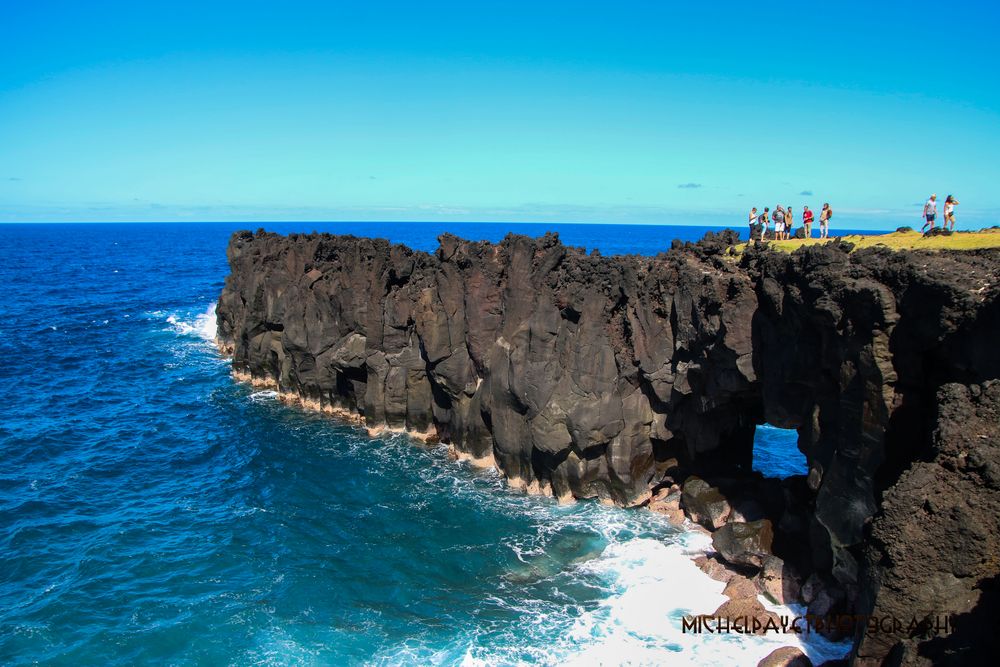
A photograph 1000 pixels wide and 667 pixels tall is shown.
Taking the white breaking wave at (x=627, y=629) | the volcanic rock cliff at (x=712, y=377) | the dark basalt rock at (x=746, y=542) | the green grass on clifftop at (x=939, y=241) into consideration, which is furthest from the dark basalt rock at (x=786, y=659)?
the green grass on clifftop at (x=939, y=241)

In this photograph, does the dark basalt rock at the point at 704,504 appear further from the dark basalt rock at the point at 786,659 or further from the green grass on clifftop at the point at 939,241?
the green grass on clifftop at the point at 939,241

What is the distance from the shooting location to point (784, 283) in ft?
82.6

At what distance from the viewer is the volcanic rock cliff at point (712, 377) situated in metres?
16.5

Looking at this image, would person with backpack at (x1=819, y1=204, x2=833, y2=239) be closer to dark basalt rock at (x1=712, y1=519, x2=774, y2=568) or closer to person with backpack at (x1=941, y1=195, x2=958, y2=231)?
person with backpack at (x1=941, y1=195, x2=958, y2=231)

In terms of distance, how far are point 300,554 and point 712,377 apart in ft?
66.0

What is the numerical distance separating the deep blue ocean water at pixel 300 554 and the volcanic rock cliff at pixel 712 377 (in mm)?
3041

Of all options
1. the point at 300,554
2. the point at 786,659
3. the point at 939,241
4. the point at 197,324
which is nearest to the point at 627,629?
the point at 786,659

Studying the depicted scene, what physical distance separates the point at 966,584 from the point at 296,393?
4354 cm

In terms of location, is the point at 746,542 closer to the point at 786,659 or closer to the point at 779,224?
the point at 786,659

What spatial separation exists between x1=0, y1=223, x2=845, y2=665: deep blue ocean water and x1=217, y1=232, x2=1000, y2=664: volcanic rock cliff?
3041mm

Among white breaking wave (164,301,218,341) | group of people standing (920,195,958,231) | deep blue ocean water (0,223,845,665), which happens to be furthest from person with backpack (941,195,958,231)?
white breaking wave (164,301,218,341)

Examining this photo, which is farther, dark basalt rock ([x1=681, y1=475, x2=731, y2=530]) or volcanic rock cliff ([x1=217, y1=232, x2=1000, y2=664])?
dark basalt rock ([x1=681, y1=475, x2=731, y2=530])

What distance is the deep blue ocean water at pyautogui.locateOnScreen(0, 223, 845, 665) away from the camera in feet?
75.7

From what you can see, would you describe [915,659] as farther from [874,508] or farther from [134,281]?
[134,281]
